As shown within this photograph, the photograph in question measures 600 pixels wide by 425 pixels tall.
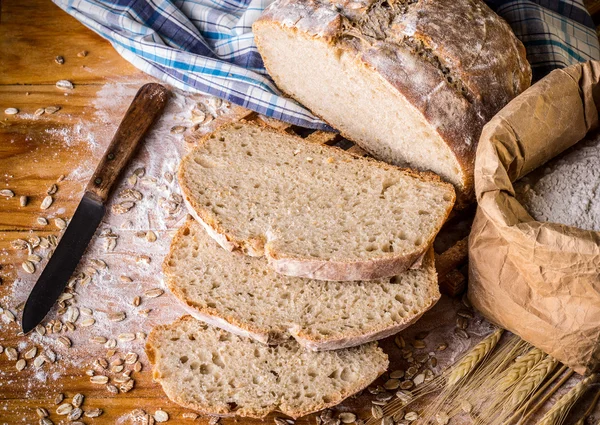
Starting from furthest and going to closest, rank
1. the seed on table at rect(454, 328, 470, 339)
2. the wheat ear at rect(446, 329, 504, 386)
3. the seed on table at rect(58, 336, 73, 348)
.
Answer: the seed on table at rect(454, 328, 470, 339)
the seed on table at rect(58, 336, 73, 348)
the wheat ear at rect(446, 329, 504, 386)

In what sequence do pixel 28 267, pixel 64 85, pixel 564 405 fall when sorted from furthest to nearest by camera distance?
pixel 64 85 → pixel 28 267 → pixel 564 405

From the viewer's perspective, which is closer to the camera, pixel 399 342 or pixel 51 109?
pixel 399 342

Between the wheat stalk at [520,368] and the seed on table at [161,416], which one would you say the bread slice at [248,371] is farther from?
the wheat stalk at [520,368]

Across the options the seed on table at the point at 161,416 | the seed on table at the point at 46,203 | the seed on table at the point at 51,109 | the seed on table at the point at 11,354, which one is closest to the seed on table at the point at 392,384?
the seed on table at the point at 161,416

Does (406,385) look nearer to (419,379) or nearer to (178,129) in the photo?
(419,379)

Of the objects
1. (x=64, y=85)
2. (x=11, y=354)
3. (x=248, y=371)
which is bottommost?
(x=11, y=354)

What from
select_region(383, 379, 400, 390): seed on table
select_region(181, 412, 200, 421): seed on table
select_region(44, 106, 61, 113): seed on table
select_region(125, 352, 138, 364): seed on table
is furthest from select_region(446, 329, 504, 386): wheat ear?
select_region(44, 106, 61, 113): seed on table

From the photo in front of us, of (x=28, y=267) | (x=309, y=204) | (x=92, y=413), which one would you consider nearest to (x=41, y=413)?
(x=92, y=413)

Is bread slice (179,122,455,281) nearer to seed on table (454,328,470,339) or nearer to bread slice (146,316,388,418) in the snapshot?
bread slice (146,316,388,418)
